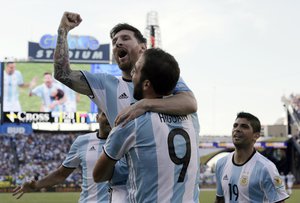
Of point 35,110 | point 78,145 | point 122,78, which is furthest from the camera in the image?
point 35,110

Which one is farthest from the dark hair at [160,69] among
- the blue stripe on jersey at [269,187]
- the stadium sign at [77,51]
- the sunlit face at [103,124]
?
the stadium sign at [77,51]

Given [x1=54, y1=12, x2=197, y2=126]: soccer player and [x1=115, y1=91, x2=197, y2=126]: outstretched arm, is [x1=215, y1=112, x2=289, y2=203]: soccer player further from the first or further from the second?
[x1=115, y1=91, x2=197, y2=126]: outstretched arm

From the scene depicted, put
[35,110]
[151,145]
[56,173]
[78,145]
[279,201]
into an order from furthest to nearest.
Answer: [35,110] → [78,145] → [279,201] → [56,173] → [151,145]

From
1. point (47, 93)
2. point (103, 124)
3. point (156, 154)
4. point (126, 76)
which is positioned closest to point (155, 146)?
point (156, 154)

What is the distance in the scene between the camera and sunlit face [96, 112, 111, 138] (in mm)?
6965

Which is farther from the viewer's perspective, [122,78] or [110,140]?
[122,78]

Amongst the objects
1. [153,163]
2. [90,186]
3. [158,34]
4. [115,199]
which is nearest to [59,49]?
[115,199]

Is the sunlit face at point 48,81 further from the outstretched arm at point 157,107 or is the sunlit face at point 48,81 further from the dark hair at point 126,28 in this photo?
the outstretched arm at point 157,107

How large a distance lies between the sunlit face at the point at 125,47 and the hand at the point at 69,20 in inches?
19.4

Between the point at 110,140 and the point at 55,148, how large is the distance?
5272 cm

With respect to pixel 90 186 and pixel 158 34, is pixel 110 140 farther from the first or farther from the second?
pixel 158 34

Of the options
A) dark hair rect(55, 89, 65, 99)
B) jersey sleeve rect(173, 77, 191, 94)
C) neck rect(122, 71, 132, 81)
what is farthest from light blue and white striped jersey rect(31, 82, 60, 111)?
jersey sleeve rect(173, 77, 191, 94)

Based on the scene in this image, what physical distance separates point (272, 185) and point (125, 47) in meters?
3.35

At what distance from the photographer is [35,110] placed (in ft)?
160
